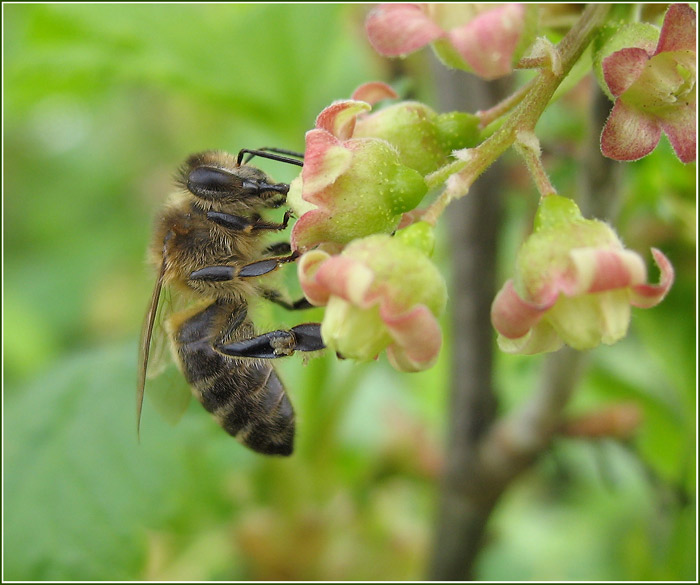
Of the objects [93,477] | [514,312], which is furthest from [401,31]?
[93,477]

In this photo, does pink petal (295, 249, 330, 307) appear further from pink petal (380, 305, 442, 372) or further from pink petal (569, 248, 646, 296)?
pink petal (569, 248, 646, 296)

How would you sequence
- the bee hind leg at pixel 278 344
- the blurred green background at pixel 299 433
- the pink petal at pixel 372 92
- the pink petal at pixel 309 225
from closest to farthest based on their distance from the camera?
the pink petal at pixel 309 225 < the pink petal at pixel 372 92 < the bee hind leg at pixel 278 344 < the blurred green background at pixel 299 433

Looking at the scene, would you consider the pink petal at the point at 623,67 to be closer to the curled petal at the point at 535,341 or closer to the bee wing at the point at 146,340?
the curled petal at the point at 535,341

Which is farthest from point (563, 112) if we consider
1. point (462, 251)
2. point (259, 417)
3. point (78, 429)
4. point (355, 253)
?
point (78, 429)

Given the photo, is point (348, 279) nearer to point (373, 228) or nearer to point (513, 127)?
point (373, 228)

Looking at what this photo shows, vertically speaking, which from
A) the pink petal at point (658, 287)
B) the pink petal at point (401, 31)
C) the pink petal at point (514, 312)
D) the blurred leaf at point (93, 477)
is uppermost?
the pink petal at point (401, 31)

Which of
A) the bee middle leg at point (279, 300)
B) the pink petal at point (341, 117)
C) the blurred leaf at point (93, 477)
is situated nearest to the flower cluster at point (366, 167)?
the pink petal at point (341, 117)

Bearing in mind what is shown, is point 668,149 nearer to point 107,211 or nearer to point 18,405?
point 18,405

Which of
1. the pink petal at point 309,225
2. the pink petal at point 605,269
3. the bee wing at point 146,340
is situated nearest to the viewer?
the pink petal at point 605,269
